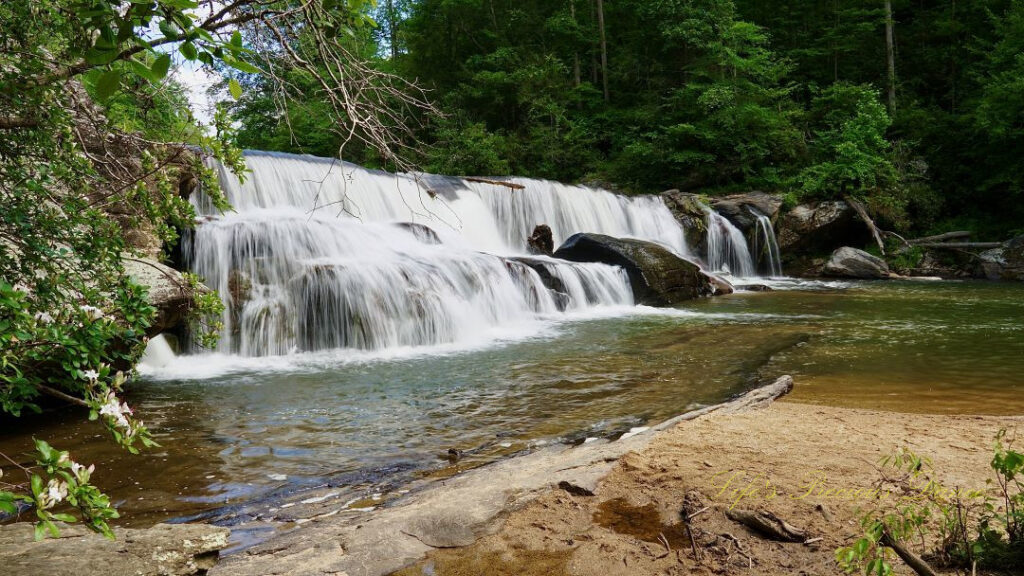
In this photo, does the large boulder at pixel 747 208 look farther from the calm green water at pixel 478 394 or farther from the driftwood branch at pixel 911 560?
the driftwood branch at pixel 911 560

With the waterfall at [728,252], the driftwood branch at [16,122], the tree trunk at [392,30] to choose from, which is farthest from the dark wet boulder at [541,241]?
the tree trunk at [392,30]

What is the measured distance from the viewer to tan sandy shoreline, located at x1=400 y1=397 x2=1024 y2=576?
8.58 ft

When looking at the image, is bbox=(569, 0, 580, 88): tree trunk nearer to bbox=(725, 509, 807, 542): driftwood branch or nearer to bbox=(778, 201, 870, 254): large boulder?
bbox=(778, 201, 870, 254): large boulder

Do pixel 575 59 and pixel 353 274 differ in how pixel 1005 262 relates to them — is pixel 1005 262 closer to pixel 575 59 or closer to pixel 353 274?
pixel 353 274

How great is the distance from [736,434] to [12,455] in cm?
547

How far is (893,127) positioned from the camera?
2306 centimetres

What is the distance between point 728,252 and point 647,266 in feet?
22.5

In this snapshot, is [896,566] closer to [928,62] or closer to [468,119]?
[468,119]

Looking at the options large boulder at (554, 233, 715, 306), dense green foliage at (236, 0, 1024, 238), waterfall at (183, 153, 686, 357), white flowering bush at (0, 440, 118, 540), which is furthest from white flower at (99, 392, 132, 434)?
dense green foliage at (236, 0, 1024, 238)

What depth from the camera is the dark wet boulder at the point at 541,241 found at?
18.3m

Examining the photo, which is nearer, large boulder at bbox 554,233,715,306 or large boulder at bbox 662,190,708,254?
large boulder at bbox 554,233,715,306

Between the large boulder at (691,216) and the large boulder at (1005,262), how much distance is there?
25.3ft

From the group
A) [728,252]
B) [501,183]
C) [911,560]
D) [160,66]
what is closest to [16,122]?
[160,66]

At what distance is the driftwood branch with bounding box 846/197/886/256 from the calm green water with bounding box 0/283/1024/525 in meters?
8.95
